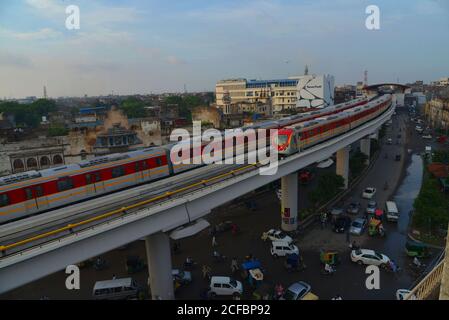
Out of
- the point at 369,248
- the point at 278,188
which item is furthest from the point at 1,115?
the point at 369,248

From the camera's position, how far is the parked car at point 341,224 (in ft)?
76.0

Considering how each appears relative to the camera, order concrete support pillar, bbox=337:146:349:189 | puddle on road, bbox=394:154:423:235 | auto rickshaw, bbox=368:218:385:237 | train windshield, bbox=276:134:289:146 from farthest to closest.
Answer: concrete support pillar, bbox=337:146:349:189, puddle on road, bbox=394:154:423:235, auto rickshaw, bbox=368:218:385:237, train windshield, bbox=276:134:289:146

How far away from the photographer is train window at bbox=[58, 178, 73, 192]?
606 inches

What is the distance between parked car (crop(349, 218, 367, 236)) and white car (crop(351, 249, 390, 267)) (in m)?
3.68

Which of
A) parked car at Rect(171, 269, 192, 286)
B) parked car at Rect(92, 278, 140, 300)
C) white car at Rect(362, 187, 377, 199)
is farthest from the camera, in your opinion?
white car at Rect(362, 187, 377, 199)

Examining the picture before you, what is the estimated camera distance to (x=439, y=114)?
71562 millimetres

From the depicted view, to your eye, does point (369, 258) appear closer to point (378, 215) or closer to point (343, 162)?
point (378, 215)

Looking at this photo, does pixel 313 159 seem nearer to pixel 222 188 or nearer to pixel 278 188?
pixel 278 188

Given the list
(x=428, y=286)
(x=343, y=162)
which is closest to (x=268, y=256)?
(x=428, y=286)

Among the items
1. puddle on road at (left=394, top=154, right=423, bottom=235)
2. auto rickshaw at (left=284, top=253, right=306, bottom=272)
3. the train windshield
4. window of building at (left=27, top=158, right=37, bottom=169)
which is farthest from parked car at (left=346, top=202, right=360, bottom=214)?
window of building at (left=27, top=158, right=37, bottom=169)

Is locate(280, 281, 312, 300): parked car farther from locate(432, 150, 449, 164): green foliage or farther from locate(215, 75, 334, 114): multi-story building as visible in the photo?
locate(215, 75, 334, 114): multi-story building

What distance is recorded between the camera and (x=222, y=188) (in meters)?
15.4

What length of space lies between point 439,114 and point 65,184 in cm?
8097
